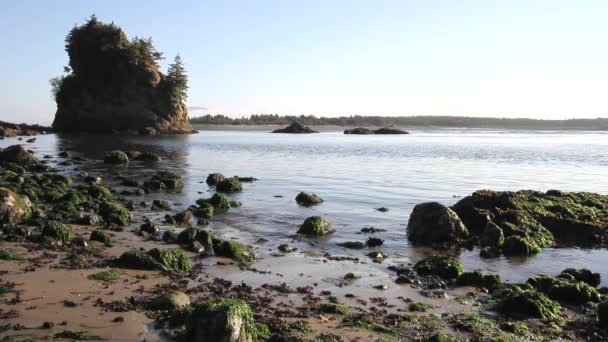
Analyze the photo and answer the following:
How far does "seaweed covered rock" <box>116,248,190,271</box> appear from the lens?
512 inches

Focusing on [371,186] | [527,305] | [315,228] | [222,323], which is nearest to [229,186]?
[371,186]

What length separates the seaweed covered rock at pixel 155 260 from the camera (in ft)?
42.7

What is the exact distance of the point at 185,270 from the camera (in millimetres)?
13211

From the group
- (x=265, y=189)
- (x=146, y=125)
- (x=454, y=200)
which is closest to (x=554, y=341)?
(x=454, y=200)

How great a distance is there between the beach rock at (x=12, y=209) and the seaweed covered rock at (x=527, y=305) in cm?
1393

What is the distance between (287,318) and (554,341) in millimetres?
4895

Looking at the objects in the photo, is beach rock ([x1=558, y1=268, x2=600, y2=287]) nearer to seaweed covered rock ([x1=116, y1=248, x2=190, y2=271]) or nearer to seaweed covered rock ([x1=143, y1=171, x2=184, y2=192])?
seaweed covered rock ([x1=116, y1=248, x2=190, y2=271])

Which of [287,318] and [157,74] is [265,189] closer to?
[287,318]

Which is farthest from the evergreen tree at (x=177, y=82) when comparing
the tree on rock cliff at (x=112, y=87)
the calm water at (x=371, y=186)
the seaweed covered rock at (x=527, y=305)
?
the seaweed covered rock at (x=527, y=305)

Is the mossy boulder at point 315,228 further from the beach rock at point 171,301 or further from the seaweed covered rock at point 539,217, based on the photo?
the beach rock at point 171,301

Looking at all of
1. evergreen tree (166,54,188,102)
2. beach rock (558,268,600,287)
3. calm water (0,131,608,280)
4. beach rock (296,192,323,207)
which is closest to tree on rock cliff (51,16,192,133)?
evergreen tree (166,54,188,102)

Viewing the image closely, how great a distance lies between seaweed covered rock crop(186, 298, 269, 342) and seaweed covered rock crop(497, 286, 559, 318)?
546cm

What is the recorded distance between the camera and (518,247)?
55.4ft

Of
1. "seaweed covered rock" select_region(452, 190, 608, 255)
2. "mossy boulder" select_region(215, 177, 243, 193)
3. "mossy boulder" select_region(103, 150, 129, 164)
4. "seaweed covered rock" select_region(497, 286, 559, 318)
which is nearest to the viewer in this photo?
"seaweed covered rock" select_region(497, 286, 559, 318)
